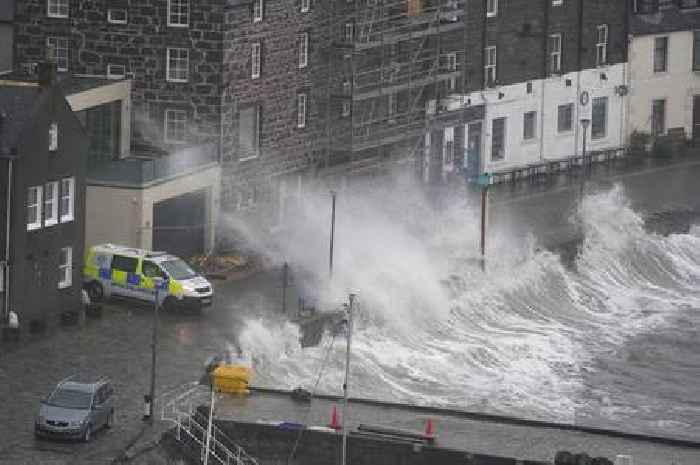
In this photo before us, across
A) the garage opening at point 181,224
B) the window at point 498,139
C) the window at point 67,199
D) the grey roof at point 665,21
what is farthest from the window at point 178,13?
the grey roof at point 665,21

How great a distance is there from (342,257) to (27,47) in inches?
576

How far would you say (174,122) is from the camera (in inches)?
3984

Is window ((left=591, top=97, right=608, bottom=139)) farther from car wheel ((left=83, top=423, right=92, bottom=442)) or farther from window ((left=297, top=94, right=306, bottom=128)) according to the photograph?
car wheel ((left=83, top=423, right=92, bottom=442))

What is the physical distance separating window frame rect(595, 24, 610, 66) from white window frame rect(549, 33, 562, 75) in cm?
297

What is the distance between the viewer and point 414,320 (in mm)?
97875

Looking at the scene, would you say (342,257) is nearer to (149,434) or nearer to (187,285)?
(187,285)

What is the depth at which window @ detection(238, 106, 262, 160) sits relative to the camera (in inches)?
4038

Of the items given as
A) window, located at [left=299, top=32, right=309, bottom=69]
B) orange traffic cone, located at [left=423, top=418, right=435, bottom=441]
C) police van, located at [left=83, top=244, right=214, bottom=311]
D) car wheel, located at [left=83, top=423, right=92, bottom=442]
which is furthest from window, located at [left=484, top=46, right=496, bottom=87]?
car wheel, located at [left=83, top=423, right=92, bottom=442]

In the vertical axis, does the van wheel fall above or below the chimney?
below

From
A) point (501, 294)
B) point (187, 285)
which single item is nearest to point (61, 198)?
point (187, 285)

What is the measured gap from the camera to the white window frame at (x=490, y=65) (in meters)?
120

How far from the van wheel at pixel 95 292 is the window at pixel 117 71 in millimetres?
11884

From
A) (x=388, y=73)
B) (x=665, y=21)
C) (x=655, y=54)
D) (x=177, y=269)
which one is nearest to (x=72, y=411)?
(x=177, y=269)

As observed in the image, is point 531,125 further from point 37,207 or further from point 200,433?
point 200,433
